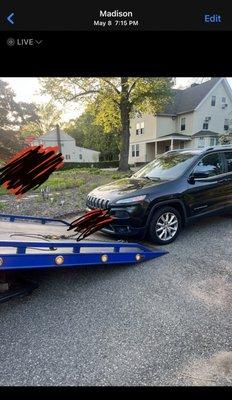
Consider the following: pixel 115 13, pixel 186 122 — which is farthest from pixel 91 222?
pixel 186 122

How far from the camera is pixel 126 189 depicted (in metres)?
4.73

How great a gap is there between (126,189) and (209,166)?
1.76m

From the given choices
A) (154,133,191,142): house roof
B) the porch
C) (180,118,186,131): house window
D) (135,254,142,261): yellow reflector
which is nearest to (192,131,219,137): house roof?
(154,133,191,142): house roof

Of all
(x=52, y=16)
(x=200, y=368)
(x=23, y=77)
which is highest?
(x=52, y=16)

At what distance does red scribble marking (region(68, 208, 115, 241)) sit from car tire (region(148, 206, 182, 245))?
0.70m

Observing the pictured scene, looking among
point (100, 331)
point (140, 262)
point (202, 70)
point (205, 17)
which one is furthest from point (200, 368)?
point (205, 17)

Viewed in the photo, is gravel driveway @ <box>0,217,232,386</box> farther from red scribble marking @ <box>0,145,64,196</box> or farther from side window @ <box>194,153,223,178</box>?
side window @ <box>194,153,223,178</box>

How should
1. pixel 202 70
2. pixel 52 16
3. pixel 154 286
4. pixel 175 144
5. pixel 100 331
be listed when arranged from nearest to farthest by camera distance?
1. pixel 52 16
2. pixel 202 70
3. pixel 100 331
4. pixel 154 286
5. pixel 175 144

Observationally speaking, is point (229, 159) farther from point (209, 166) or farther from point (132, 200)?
point (132, 200)

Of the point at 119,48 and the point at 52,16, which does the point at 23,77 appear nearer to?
the point at 52,16

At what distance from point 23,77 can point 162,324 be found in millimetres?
2581

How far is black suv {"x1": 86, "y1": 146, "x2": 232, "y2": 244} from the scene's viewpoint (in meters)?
4.42

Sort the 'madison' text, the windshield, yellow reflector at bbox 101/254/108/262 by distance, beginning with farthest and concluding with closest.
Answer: the windshield → yellow reflector at bbox 101/254/108/262 → the 'madison' text

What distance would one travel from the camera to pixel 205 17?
210cm
